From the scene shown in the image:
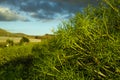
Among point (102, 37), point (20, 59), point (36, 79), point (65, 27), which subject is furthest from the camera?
point (20, 59)

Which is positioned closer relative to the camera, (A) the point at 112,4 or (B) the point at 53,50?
(A) the point at 112,4

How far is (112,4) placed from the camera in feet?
25.6

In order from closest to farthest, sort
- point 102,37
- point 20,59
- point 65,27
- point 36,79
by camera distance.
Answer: point 102,37, point 65,27, point 36,79, point 20,59

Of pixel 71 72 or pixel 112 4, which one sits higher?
pixel 112 4

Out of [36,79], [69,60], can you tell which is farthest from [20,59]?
[69,60]

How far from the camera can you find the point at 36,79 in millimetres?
9203

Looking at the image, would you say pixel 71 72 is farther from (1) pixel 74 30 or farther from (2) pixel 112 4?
(2) pixel 112 4

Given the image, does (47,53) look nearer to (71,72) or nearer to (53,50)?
(53,50)

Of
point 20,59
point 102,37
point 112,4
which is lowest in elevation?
point 20,59

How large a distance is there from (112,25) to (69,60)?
→ 1.10 metres

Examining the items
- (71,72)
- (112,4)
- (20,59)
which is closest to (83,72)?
(71,72)

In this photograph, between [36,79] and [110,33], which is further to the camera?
[36,79]

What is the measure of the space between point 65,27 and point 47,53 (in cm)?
76

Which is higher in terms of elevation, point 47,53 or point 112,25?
point 112,25
